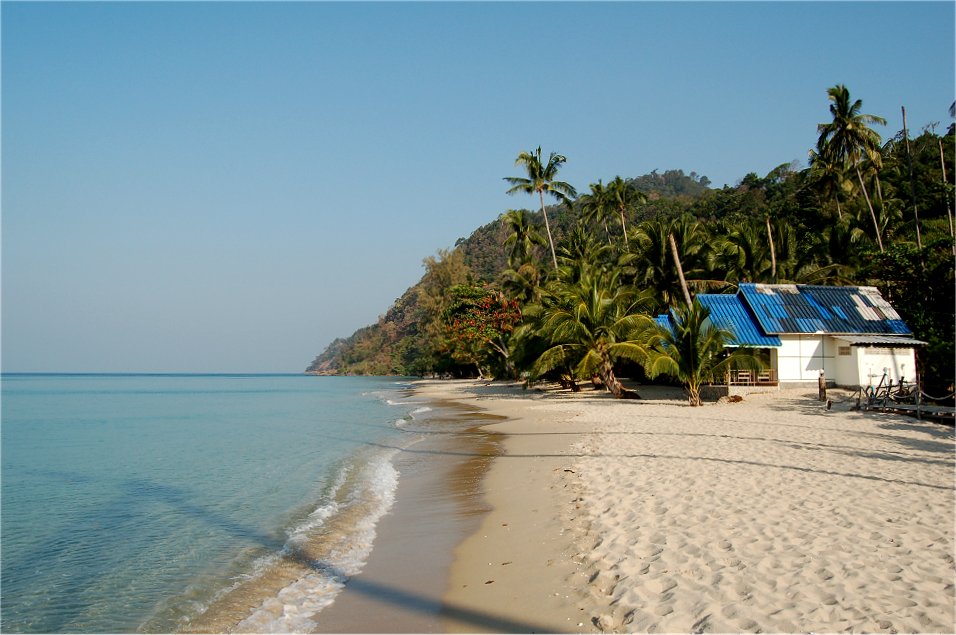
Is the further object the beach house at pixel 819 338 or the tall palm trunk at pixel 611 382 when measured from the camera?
the tall palm trunk at pixel 611 382

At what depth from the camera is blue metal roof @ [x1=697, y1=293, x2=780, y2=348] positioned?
900 inches

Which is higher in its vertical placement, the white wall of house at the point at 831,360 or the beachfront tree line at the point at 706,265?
the beachfront tree line at the point at 706,265

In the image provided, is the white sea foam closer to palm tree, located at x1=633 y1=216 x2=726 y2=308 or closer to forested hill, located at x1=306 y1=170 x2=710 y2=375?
palm tree, located at x1=633 y1=216 x2=726 y2=308

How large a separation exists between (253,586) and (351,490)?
4.53 m

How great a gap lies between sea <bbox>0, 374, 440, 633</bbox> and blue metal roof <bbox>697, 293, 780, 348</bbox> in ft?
39.2

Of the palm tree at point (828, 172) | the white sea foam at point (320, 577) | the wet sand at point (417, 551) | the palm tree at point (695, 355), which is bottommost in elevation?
the white sea foam at point (320, 577)

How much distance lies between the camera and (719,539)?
5.92 m

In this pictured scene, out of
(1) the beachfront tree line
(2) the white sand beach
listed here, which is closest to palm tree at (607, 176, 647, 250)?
(1) the beachfront tree line

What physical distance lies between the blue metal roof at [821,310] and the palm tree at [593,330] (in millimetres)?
4605

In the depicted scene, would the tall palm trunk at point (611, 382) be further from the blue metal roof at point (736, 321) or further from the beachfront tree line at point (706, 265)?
the blue metal roof at point (736, 321)

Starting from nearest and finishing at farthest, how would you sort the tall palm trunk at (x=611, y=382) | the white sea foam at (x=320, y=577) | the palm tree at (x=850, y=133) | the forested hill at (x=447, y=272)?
1. the white sea foam at (x=320, y=577)
2. the tall palm trunk at (x=611, y=382)
3. the palm tree at (x=850, y=133)
4. the forested hill at (x=447, y=272)

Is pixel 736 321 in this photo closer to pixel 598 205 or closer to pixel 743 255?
pixel 743 255

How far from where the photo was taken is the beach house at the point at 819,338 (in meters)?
22.4

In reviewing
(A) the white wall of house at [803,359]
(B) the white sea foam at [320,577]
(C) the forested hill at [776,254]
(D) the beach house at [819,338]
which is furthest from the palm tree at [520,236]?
(B) the white sea foam at [320,577]
